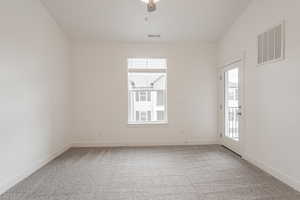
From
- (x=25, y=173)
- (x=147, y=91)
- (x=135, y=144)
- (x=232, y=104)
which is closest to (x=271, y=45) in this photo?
(x=232, y=104)

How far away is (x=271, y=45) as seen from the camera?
309cm

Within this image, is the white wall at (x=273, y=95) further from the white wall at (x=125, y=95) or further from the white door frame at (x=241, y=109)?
the white wall at (x=125, y=95)

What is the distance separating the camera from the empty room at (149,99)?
269cm

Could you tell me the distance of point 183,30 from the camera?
15.1 feet

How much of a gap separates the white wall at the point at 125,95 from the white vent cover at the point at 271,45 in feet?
6.07

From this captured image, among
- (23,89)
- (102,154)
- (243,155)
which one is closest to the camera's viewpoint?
(23,89)

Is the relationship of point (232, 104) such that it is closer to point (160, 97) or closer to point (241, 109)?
point (241, 109)

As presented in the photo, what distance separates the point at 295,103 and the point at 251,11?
6.75 feet

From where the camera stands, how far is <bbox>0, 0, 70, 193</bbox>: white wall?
105 inches

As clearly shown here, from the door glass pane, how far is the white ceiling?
3.86ft

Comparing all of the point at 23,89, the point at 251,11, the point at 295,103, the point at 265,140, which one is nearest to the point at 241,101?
the point at 265,140

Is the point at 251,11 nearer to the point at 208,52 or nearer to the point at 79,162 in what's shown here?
the point at 208,52

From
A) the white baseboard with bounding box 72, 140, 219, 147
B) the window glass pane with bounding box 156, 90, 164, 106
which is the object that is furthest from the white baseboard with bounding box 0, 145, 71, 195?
the window glass pane with bounding box 156, 90, 164, 106

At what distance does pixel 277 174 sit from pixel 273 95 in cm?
124
